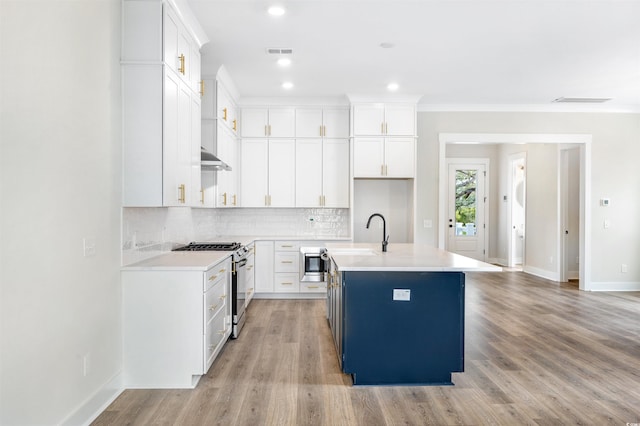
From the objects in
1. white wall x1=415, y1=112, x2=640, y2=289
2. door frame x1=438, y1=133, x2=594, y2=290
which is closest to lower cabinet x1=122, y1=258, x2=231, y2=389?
door frame x1=438, y1=133, x2=594, y2=290

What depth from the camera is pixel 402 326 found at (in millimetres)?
2973

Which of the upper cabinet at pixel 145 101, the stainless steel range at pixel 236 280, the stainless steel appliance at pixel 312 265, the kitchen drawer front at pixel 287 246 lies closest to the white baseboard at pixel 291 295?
the stainless steel appliance at pixel 312 265

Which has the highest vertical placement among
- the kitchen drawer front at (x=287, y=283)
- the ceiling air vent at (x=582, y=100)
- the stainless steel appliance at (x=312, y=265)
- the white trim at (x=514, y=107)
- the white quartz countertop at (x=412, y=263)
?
the ceiling air vent at (x=582, y=100)

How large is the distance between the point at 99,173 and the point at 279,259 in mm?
3386

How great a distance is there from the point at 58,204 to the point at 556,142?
665 cm

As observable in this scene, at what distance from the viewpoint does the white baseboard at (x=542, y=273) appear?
7.19 metres

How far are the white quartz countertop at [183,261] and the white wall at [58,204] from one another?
8.4 inches

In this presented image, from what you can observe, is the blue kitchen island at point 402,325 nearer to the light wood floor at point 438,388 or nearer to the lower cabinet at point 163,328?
the light wood floor at point 438,388

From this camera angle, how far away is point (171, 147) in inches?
120

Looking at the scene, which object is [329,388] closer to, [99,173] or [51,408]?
[51,408]

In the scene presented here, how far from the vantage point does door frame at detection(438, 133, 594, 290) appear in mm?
6191

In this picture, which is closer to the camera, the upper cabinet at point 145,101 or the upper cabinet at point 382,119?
the upper cabinet at point 145,101

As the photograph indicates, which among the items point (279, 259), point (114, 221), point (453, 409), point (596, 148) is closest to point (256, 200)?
point (279, 259)

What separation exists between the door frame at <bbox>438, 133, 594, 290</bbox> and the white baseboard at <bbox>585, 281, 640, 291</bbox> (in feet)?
0.34
